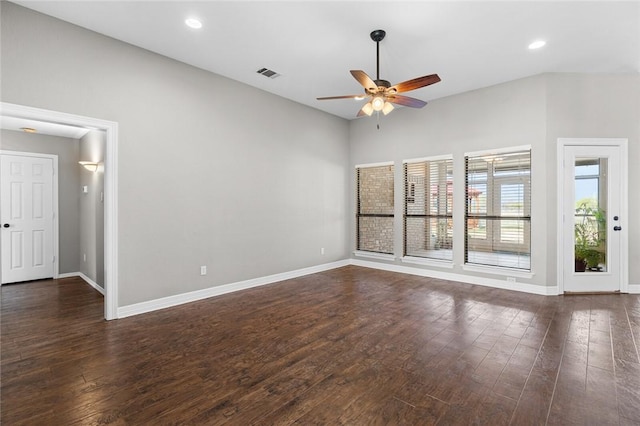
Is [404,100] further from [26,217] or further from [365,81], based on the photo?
[26,217]

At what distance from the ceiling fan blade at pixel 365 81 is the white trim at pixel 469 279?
3746 mm

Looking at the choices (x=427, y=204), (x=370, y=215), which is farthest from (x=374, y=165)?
(x=427, y=204)

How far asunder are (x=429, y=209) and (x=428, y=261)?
1027 millimetres

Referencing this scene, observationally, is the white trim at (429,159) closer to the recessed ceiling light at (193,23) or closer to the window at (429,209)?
the window at (429,209)

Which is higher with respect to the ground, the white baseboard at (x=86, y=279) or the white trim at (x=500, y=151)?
the white trim at (x=500, y=151)

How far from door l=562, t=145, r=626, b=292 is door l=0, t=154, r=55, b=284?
29.9 ft

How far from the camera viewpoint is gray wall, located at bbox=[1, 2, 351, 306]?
3248 millimetres

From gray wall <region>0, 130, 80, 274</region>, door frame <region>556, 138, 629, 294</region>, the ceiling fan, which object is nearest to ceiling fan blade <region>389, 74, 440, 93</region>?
the ceiling fan

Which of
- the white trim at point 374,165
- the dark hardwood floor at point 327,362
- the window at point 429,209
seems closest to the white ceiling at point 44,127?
the dark hardwood floor at point 327,362

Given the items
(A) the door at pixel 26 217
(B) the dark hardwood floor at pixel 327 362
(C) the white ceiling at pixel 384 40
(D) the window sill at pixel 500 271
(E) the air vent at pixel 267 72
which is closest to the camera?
(B) the dark hardwood floor at pixel 327 362

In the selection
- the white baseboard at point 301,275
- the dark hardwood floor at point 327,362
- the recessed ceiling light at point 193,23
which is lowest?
the dark hardwood floor at point 327,362

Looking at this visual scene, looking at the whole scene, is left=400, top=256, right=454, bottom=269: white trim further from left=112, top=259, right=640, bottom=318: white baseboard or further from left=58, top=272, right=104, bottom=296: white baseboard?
left=58, top=272, right=104, bottom=296: white baseboard

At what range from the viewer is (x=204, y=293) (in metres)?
4.46

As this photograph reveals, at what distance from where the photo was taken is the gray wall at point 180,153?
3.25 m
